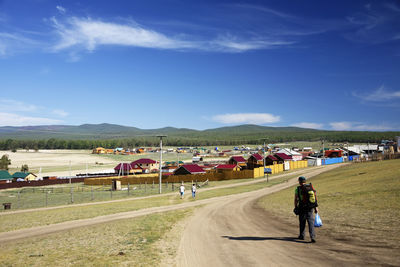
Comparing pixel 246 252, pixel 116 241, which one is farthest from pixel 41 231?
pixel 246 252

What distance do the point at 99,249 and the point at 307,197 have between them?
27.5 ft

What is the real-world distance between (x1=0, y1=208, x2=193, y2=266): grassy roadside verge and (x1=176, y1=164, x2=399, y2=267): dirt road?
3.60 feet

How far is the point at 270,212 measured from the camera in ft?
64.0

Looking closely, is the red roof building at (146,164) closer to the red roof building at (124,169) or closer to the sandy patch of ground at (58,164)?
the red roof building at (124,169)

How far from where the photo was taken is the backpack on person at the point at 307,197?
1082 centimetres

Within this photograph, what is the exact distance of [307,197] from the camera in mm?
10953

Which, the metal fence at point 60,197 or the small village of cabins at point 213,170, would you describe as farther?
the small village of cabins at point 213,170

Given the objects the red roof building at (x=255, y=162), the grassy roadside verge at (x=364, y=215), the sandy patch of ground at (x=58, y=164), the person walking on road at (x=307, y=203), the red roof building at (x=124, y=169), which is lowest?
the sandy patch of ground at (x=58, y=164)

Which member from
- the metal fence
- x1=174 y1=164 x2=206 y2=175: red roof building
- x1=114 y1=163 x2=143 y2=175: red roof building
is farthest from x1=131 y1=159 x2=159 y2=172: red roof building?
the metal fence

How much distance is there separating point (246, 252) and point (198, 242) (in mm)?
2816

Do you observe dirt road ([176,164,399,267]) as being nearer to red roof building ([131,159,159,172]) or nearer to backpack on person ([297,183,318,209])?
backpack on person ([297,183,318,209])

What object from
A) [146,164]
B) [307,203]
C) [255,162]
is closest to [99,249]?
[307,203]

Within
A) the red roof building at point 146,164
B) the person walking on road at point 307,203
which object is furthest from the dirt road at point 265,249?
the red roof building at point 146,164

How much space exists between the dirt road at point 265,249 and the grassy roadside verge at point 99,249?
43.2 inches
